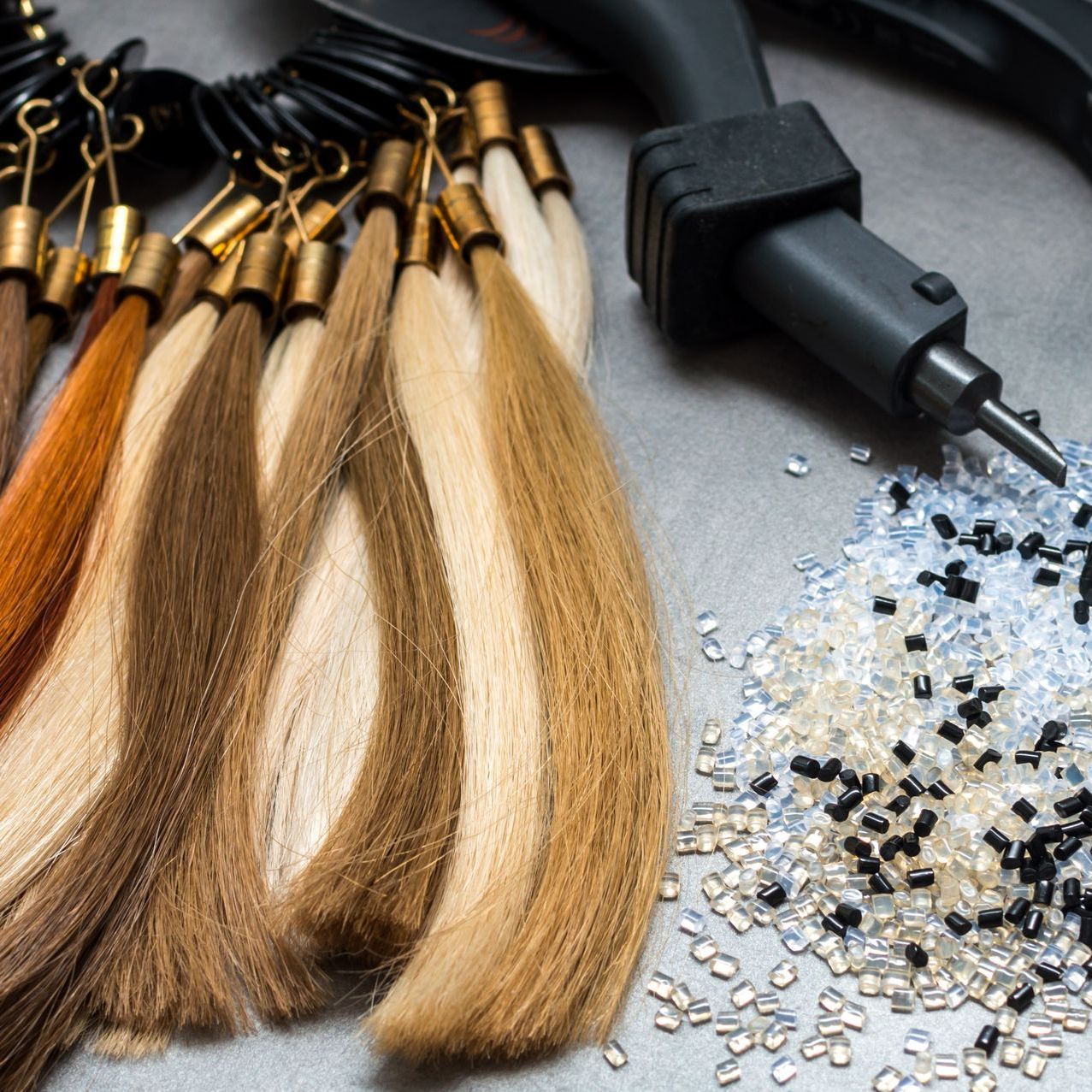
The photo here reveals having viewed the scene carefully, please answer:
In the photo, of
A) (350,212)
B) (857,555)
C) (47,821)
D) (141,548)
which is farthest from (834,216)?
(47,821)

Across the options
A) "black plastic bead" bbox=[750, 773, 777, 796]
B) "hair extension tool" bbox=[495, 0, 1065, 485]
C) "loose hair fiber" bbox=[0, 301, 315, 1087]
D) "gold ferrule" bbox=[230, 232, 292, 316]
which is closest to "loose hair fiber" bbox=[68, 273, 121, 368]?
"gold ferrule" bbox=[230, 232, 292, 316]

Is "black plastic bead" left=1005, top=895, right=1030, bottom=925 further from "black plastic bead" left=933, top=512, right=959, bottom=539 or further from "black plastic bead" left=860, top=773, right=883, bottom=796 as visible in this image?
"black plastic bead" left=933, top=512, right=959, bottom=539

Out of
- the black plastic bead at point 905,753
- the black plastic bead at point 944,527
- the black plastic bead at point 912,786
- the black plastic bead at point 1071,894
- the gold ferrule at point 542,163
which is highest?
the gold ferrule at point 542,163

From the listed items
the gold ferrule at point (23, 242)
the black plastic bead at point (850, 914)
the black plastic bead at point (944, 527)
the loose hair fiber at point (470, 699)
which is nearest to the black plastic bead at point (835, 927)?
the black plastic bead at point (850, 914)

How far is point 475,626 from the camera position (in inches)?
34.9

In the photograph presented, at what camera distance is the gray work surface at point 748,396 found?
2.43 feet

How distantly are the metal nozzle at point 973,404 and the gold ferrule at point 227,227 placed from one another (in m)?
0.70

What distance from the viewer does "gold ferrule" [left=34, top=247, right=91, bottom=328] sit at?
3.74 feet

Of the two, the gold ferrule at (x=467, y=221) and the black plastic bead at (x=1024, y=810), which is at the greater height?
the gold ferrule at (x=467, y=221)

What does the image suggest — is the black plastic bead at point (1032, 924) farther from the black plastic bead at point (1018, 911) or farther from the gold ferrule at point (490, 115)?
the gold ferrule at point (490, 115)

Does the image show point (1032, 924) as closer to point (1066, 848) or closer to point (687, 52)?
point (1066, 848)

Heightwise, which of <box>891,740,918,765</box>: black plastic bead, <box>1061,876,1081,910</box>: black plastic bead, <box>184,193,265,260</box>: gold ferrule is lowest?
<box>1061,876,1081,910</box>: black plastic bead

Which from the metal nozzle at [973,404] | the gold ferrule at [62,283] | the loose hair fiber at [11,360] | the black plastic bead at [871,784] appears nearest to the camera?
the black plastic bead at [871,784]

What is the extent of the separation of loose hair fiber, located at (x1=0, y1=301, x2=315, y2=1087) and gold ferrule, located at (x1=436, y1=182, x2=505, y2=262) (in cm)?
37
